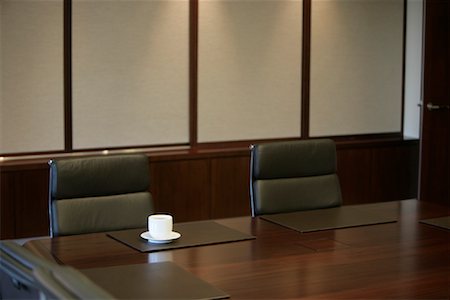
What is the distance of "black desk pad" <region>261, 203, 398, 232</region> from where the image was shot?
10.6ft

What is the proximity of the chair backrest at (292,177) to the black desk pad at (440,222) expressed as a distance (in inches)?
23.0

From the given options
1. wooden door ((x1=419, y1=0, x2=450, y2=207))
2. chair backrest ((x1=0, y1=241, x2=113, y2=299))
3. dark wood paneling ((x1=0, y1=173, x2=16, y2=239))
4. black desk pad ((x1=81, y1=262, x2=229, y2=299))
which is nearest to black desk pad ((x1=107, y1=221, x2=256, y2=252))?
black desk pad ((x1=81, y1=262, x2=229, y2=299))

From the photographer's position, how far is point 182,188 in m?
5.23

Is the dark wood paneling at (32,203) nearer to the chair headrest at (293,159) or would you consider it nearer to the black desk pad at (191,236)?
the chair headrest at (293,159)

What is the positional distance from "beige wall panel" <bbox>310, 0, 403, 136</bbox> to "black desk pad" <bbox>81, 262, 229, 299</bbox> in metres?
3.50

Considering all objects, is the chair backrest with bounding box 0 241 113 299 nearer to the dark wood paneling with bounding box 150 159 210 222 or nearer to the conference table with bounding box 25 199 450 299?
the conference table with bounding box 25 199 450 299

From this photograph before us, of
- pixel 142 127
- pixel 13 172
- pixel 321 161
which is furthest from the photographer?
pixel 142 127

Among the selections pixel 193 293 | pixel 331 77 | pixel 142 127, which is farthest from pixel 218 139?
pixel 193 293

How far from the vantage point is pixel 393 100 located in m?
6.27

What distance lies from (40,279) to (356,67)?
4.83m

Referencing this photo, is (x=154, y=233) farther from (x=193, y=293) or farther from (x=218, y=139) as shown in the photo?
(x=218, y=139)

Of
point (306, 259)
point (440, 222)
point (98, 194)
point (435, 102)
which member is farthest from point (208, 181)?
point (306, 259)

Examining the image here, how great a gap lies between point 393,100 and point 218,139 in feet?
5.13

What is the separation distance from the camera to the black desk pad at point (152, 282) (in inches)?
90.6
